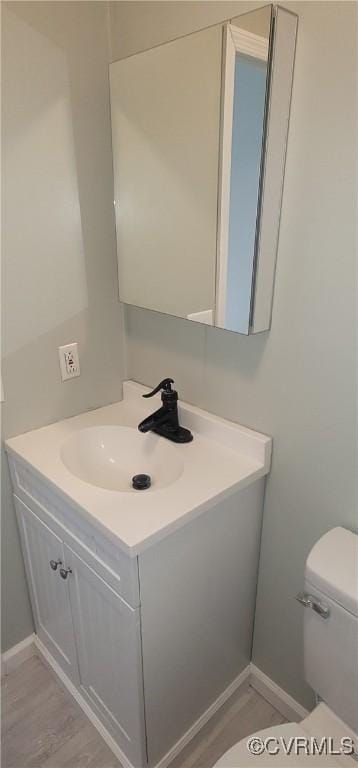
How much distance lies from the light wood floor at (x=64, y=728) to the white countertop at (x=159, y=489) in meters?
0.87

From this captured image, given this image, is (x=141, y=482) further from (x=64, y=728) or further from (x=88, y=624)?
(x=64, y=728)

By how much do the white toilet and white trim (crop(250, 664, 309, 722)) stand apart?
41 centimetres

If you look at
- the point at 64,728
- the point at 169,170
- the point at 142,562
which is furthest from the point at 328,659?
the point at 169,170

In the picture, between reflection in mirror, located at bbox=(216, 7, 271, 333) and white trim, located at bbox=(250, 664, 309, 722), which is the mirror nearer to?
reflection in mirror, located at bbox=(216, 7, 271, 333)

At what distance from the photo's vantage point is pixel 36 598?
1476 mm

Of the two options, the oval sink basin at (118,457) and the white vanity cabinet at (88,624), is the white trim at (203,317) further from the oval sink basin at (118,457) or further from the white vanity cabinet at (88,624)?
the white vanity cabinet at (88,624)

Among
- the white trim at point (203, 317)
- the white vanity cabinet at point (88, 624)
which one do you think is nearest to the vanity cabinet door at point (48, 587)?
the white vanity cabinet at point (88, 624)

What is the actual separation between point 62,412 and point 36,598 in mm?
659

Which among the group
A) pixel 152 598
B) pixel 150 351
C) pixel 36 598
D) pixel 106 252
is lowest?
pixel 36 598

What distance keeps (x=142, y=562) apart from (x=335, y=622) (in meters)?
0.43

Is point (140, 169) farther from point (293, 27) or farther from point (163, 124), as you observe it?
point (293, 27)

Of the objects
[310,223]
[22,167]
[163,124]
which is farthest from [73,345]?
[310,223]

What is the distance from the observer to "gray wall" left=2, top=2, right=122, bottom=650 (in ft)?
3.49

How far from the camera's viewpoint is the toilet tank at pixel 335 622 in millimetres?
894
